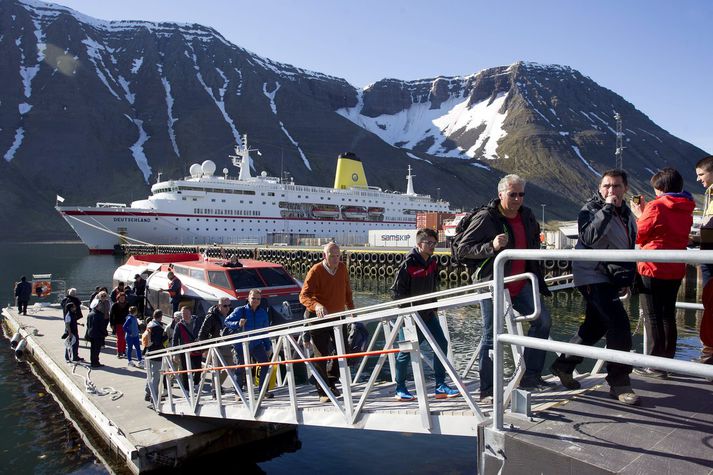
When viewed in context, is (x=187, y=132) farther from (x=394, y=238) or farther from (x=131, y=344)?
(x=131, y=344)

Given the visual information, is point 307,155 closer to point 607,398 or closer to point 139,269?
point 139,269

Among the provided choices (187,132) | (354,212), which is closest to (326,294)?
(354,212)

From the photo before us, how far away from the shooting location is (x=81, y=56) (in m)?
153

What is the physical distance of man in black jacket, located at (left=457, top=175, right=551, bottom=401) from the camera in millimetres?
4400

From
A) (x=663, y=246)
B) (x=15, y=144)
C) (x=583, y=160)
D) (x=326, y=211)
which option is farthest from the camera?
(x=583, y=160)

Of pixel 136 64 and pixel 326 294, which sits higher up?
pixel 136 64

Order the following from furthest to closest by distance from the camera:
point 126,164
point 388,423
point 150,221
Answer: point 126,164, point 150,221, point 388,423

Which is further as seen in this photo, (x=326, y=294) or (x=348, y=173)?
(x=348, y=173)

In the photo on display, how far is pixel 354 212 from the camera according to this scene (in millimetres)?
74250

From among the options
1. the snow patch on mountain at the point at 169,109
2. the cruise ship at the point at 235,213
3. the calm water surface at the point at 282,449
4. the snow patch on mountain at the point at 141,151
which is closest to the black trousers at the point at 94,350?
the calm water surface at the point at 282,449

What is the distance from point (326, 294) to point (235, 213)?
60.8 meters

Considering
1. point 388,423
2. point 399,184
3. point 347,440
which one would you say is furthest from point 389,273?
point 399,184

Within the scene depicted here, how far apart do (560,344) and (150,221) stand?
2512 inches

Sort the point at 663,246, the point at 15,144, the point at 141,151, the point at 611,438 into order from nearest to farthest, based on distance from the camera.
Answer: the point at 611,438
the point at 663,246
the point at 15,144
the point at 141,151
